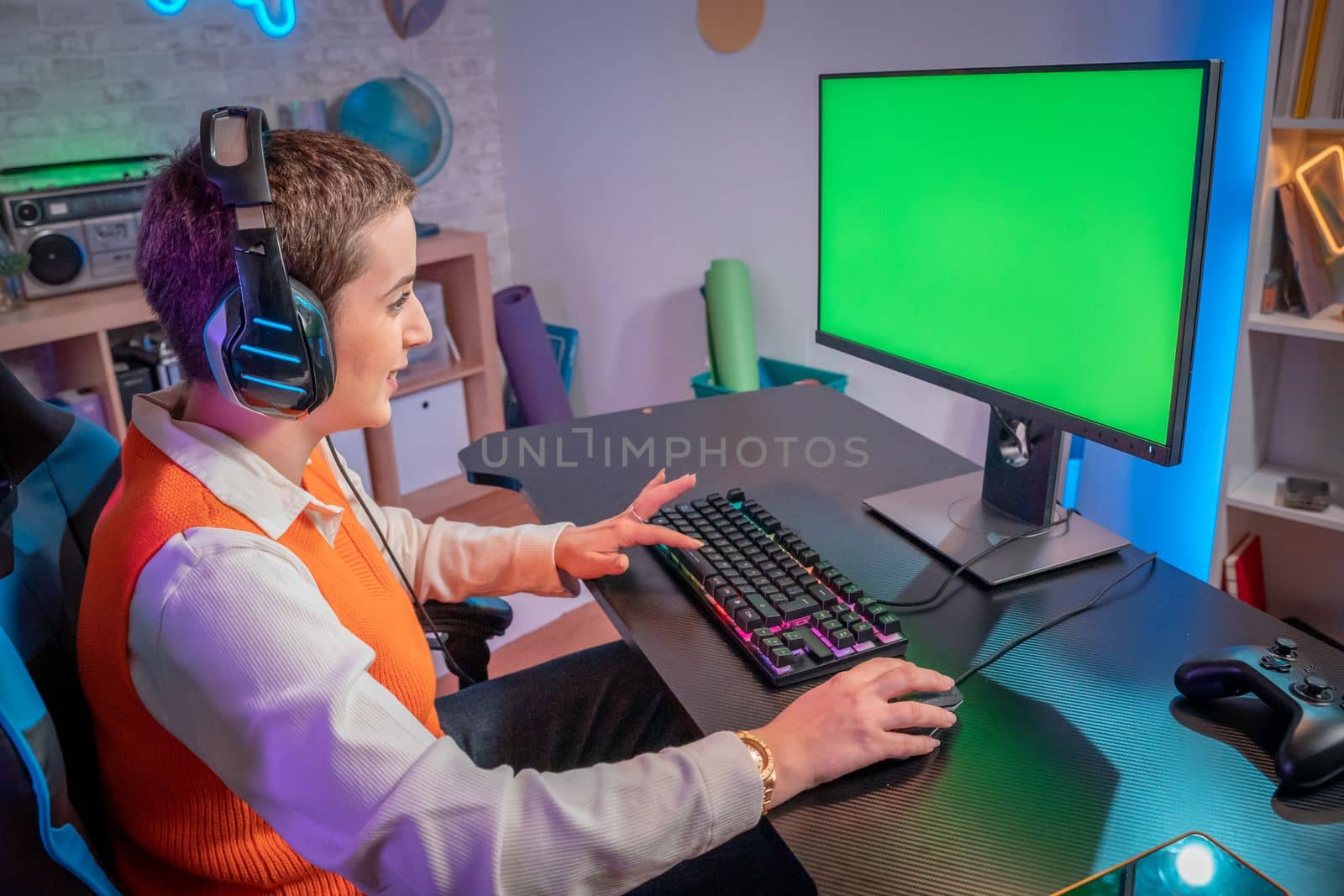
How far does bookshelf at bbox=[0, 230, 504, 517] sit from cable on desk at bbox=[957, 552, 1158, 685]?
182 cm

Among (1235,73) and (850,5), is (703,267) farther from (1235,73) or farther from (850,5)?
(1235,73)

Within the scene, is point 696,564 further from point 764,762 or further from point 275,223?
point 275,223

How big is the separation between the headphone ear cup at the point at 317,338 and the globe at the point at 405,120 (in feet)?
6.99

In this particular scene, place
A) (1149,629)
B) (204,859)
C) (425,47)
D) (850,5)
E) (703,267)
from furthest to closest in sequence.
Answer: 1. (425,47)
2. (703,267)
3. (850,5)
4. (1149,629)
5. (204,859)

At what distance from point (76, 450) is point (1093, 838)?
36.4 inches

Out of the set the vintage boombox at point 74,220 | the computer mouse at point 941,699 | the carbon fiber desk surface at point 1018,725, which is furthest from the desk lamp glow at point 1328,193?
the vintage boombox at point 74,220

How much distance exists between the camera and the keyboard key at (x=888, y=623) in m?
0.87

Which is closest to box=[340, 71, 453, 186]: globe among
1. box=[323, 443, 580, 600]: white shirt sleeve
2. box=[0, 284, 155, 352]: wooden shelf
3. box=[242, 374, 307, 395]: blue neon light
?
box=[0, 284, 155, 352]: wooden shelf

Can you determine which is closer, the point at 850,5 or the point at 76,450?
the point at 76,450

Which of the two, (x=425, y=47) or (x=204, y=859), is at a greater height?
(x=425, y=47)

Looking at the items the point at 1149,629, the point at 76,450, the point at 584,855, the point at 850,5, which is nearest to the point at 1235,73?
the point at 850,5

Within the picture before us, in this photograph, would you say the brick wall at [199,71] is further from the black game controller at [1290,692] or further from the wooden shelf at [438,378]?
the black game controller at [1290,692]

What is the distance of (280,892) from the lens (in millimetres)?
818

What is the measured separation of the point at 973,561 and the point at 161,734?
28.9 inches
